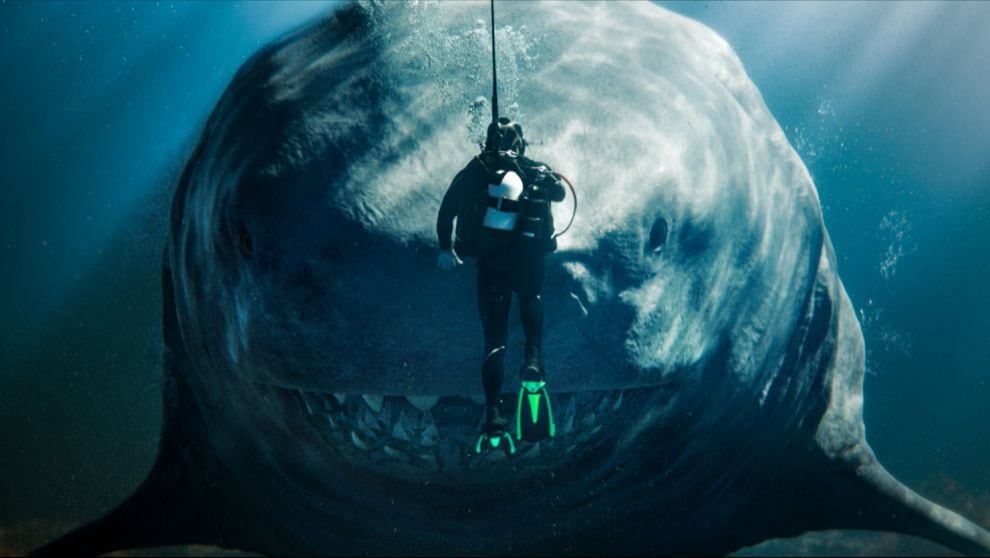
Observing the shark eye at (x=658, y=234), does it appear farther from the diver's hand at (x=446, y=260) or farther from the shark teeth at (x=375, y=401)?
the shark teeth at (x=375, y=401)

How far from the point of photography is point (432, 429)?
2137 mm

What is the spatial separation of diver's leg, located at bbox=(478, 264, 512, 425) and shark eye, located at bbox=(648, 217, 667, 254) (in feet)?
2.08

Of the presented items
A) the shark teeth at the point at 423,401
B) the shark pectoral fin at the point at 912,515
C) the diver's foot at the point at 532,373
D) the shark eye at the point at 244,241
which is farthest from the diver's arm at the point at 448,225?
the shark pectoral fin at the point at 912,515

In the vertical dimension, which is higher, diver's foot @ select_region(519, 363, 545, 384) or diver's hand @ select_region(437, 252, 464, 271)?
diver's hand @ select_region(437, 252, 464, 271)

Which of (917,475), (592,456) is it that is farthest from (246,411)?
(917,475)

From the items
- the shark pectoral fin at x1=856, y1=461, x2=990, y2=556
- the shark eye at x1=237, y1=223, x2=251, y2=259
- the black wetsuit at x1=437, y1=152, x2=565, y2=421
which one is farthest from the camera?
the shark pectoral fin at x1=856, y1=461, x2=990, y2=556

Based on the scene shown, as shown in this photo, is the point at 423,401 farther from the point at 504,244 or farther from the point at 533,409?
the point at 504,244

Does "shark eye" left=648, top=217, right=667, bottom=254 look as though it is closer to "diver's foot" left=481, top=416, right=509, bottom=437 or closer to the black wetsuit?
the black wetsuit

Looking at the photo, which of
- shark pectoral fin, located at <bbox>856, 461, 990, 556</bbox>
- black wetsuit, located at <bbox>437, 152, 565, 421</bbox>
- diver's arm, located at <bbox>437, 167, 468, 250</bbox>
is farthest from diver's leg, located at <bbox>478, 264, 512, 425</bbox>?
shark pectoral fin, located at <bbox>856, 461, 990, 556</bbox>

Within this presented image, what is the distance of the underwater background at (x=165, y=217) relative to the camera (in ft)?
54.5

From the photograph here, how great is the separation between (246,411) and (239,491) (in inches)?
43.3

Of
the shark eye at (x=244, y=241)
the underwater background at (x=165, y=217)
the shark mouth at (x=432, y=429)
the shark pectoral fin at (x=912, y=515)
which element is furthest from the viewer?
the underwater background at (x=165, y=217)

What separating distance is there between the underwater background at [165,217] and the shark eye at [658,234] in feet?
25.9

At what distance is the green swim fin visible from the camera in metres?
1.82
